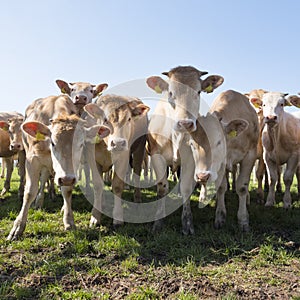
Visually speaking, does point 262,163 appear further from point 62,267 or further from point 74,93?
point 62,267

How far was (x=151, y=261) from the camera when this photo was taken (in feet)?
14.7

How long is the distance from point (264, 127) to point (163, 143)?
3070 millimetres

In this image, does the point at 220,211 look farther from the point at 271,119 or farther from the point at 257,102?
the point at 257,102

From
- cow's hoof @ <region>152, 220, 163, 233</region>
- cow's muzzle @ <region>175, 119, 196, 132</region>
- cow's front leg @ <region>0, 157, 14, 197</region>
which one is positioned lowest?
cow's front leg @ <region>0, 157, 14, 197</region>

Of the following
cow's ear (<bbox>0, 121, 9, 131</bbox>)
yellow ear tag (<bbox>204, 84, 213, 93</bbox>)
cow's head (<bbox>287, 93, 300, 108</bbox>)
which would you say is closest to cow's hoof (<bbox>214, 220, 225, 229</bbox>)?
yellow ear tag (<bbox>204, 84, 213, 93</bbox>)

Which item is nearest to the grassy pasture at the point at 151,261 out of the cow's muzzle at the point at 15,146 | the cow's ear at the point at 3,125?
the cow's muzzle at the point at 15,146

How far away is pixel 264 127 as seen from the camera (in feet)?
26.7

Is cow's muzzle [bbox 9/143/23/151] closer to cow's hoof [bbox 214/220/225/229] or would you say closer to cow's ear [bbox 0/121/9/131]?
cow's ear [bbox 0/121/9/131]

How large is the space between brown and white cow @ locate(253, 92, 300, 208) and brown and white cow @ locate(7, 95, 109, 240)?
155 inches

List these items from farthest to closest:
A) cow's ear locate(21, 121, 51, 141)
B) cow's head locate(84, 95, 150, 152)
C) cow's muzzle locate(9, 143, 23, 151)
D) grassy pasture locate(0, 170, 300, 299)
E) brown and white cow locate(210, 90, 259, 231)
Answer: cow's muzzle locate(9, 143, 23, 151), brown and white cow locate(210, 90, 259, 231), cow's head locate(84, 95, 150, 152), cow's ear locate(21, 121, 51, 141), grassy pasture locate(0, 170, 300, 299)

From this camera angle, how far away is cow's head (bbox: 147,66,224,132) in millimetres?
5223

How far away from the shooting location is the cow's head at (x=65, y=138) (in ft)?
16.0

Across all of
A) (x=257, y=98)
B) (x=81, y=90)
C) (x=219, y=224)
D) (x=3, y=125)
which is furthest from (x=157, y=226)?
(x=3, y=125)

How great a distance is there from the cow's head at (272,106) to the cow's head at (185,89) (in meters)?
1.59
